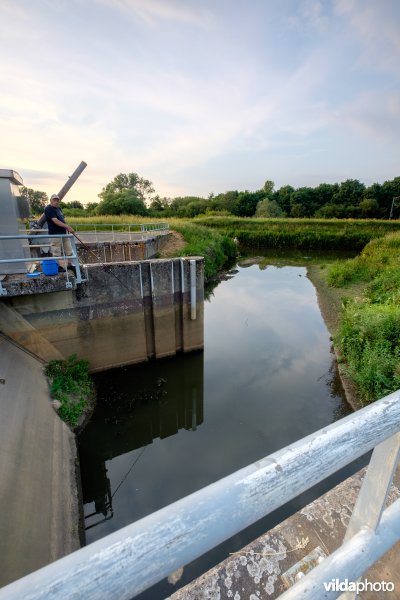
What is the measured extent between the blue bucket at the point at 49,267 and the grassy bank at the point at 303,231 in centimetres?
2732

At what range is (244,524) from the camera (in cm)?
70

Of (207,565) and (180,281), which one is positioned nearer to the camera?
(207,565)

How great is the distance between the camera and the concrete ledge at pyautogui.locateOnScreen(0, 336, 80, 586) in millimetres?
3487

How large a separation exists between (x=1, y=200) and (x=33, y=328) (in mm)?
2922

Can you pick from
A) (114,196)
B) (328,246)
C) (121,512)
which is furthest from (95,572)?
(114,196)

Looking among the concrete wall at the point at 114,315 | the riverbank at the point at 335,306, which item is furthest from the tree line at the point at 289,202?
the concrete wall at the point at 114,315

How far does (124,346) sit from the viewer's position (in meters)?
8.26

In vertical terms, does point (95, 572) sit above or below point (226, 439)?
above

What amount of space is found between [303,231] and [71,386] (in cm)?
2939

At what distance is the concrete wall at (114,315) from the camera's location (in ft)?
22.6

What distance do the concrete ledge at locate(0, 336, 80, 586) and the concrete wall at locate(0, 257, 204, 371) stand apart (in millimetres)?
872

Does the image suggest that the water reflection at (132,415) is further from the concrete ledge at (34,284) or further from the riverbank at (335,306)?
the riverbank at (335,306)

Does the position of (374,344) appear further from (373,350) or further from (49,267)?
(49,267)

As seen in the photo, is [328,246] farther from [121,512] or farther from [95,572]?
[95,572]
